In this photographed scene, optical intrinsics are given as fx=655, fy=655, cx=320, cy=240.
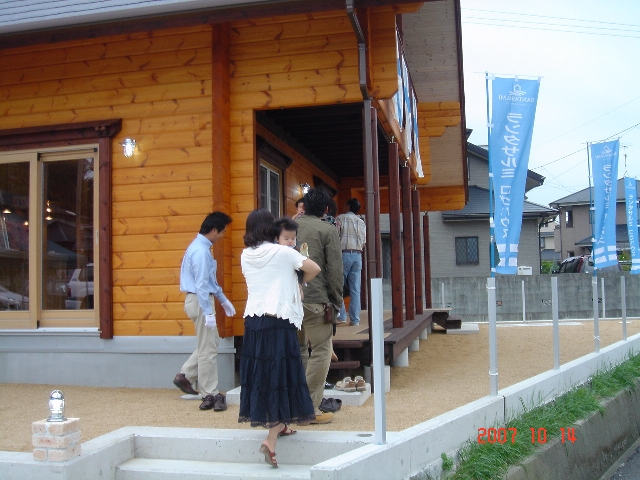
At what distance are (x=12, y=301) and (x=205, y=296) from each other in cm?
318

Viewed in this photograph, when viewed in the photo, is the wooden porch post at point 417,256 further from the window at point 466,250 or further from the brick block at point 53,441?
the window at point 466,250

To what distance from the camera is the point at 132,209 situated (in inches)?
281

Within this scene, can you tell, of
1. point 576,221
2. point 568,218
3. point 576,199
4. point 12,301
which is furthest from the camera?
point 568,218

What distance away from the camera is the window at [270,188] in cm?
870

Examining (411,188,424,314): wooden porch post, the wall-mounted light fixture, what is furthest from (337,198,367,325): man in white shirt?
(411,188,424,314): wooden porch post

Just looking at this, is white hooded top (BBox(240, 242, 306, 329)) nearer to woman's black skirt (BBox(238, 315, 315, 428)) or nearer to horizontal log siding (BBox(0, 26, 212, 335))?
woman's black skirt (BBox(238, 315, 315, 428))

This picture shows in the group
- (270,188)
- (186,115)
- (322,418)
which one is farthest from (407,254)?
(322,418)

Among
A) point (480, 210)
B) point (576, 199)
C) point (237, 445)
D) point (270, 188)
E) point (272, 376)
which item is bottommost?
point (237, 445)

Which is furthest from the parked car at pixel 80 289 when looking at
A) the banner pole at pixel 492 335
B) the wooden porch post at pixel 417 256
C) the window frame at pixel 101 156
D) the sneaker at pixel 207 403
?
the wooden porch post at pixel 417 256

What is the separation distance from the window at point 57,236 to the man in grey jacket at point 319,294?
126 inches

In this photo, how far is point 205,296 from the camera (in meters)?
5.79

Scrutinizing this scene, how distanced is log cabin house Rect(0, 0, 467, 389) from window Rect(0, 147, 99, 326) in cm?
2

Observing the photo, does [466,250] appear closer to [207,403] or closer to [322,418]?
[207,403]

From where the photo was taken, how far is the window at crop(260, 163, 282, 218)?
28.6ft
